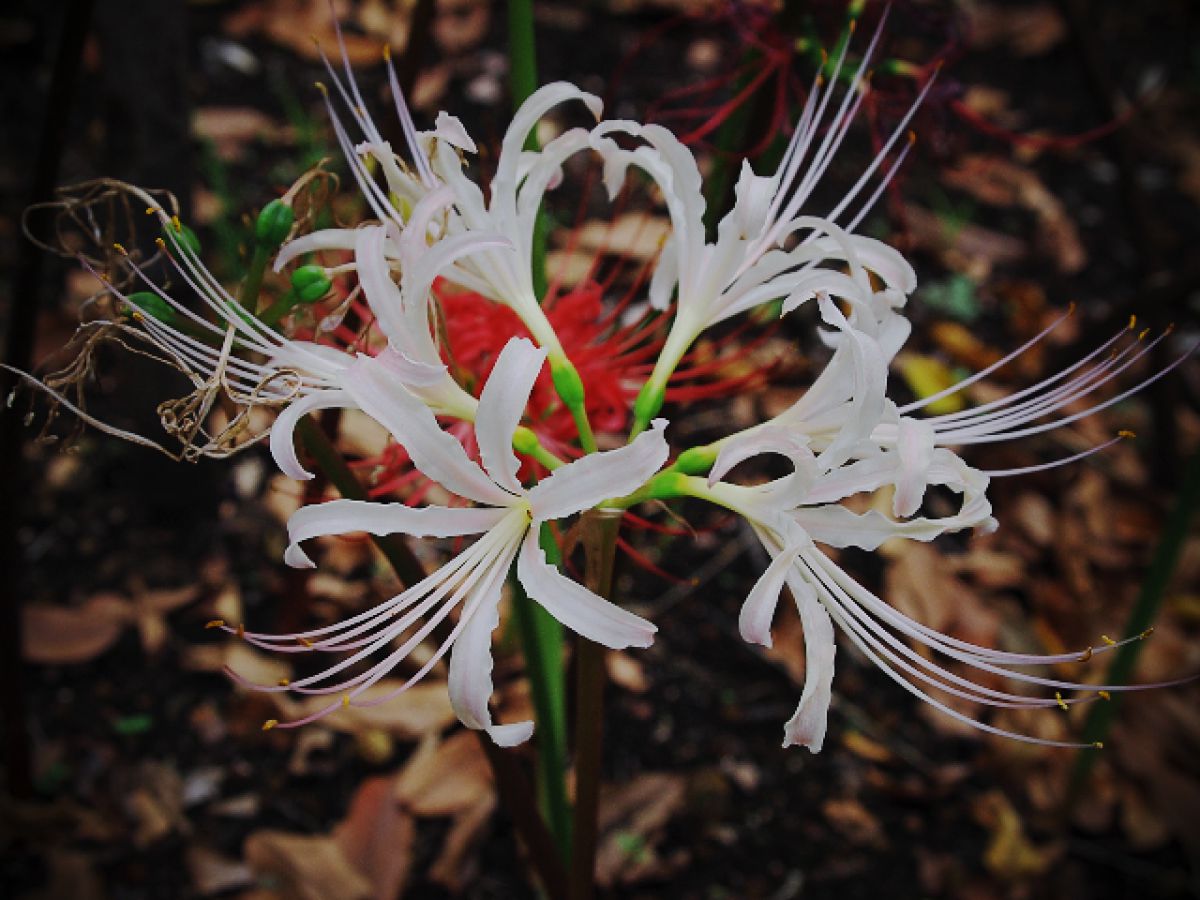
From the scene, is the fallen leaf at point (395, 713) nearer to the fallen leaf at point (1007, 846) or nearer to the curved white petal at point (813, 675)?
the fallen leaf at point (1007, 846)

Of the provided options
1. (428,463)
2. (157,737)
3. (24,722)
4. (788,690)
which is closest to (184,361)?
(428,463)

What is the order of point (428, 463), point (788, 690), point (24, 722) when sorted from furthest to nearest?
point (788, 690) → point (24, 722) → point (428, 463)

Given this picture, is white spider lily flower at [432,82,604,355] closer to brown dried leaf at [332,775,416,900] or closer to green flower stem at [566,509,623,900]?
green flower stem at [566,509,623,900]

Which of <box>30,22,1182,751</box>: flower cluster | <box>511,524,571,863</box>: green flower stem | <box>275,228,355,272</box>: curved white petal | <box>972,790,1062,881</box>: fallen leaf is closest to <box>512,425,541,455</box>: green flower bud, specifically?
<box>30,22,1182,751</box>: flower cluster

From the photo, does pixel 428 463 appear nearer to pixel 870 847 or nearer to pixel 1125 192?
pixel 870 847

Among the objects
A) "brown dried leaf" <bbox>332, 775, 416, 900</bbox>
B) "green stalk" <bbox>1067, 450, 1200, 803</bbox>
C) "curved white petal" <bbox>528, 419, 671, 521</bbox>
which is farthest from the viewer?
"brown dried leaf" <bbox>332, 775, 416, 900</bbox>

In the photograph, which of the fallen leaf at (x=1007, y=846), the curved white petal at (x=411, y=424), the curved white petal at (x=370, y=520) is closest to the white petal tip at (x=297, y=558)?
the curved white petal at (x=370, y=520)

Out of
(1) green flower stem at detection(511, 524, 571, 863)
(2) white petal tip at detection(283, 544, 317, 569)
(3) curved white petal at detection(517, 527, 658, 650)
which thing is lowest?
(1) green flower stem at detection(511, 524, 571, 863)

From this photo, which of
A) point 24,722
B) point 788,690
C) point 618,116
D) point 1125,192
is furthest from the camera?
point 618,116
